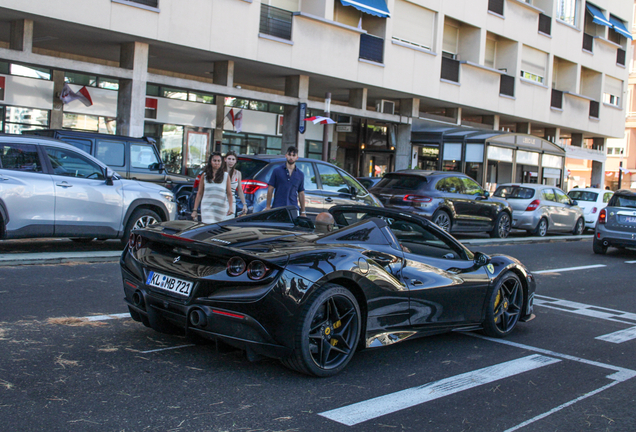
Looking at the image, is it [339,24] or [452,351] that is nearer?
[452,351]

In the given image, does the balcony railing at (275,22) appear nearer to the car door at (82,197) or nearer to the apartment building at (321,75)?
the apartment building at (321,75)

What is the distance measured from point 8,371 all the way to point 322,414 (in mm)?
2088

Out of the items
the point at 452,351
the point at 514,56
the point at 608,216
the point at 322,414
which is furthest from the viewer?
the point at 514,56

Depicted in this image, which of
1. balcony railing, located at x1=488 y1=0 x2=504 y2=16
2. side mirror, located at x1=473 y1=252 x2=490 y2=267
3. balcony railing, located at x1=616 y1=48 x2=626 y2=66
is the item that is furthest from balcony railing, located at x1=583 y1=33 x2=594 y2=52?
side mirror, located at x1=473 y1=252 x2=490 y2=267

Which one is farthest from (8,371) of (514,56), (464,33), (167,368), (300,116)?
(514,56)

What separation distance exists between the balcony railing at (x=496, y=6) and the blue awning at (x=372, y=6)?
774 centimetres

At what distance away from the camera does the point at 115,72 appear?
17953mm

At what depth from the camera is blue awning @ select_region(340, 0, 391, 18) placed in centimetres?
2244

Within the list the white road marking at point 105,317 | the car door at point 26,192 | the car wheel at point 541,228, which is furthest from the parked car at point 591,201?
the white road marking at point 105,317

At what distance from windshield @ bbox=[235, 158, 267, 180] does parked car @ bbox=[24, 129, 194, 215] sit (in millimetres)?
1343

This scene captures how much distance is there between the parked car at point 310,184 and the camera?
449 inches

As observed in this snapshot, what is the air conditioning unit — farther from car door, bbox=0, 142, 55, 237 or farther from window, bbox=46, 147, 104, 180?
car door, bbox=0, 142, 55, 237

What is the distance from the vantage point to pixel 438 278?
18.3 feet

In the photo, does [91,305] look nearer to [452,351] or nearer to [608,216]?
[452,351]
